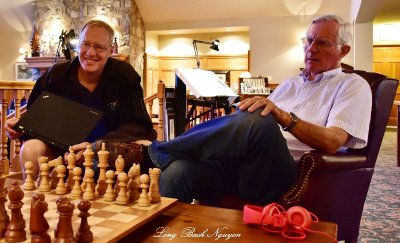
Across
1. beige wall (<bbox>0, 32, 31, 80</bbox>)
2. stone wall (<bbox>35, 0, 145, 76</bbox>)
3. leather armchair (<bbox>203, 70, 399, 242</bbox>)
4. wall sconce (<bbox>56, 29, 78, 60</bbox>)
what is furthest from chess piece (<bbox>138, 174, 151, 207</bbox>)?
beige wall (<bbox>0, 32, 31, 80</bbox>)

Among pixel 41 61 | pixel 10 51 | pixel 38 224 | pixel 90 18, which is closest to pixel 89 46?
pixel 38 224

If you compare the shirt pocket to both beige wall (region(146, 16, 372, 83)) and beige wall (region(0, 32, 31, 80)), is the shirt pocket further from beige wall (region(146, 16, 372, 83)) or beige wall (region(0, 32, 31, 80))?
beige wall (region(0, 32, 31, 80))

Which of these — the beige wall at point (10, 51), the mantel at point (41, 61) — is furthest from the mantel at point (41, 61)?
the beige wall at point (10, 51)

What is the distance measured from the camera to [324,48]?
1.89m

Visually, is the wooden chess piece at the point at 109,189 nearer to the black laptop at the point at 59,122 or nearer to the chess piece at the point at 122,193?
the chess piece at the point at 122,193

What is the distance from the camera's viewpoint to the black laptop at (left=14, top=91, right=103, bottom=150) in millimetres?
1688

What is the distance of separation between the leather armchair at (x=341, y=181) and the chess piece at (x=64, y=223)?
82 cm

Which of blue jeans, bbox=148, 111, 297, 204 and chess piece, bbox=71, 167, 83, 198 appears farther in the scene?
blue jeans, bbox=148, 111, 297, 204

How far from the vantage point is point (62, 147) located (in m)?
1.70

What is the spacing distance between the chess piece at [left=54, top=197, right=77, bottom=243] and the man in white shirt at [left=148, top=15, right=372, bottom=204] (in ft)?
2.08

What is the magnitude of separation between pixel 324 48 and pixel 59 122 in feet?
4.15

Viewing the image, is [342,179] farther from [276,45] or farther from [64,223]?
[276,45]

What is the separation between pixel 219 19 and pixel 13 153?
6.28 metres

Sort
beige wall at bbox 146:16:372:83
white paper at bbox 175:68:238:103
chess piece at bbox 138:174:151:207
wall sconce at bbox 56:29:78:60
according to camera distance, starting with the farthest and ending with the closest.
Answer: wall sconce at bbox 56:29:78:60 < beige wall at bbox 146:16:372:83 < white paper at bbox 175:68:238:103 < chess piece at bbox 138:174:151:207
